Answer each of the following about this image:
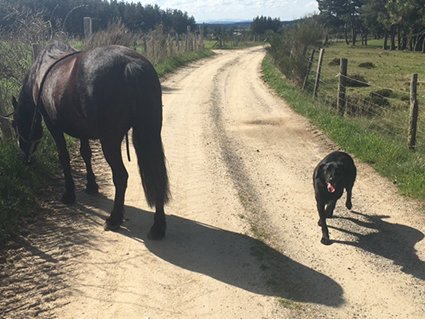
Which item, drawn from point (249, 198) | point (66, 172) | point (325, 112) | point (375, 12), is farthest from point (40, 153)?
point (375, 12)

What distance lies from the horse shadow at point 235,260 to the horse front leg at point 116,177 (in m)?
0.18

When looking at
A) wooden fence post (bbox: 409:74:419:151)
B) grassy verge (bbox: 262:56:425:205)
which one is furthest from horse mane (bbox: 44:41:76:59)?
wooden fence post (bbox: 409:74:419:151)

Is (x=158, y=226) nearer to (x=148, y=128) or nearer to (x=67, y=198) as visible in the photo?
(x=148, y=128)

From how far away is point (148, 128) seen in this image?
4.41 m

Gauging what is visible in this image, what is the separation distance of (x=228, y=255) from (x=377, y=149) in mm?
4462

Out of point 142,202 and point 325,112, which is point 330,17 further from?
point 142,202

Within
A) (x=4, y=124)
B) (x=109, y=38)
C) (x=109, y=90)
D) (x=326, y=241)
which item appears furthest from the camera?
(x=109, y=38)

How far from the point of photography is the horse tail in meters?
4.28

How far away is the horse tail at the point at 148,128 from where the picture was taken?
4.28 m

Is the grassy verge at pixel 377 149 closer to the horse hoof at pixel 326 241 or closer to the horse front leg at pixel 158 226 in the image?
the horse hoof at pixel 326 241

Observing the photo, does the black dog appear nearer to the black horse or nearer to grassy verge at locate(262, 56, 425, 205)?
grassy verge at locate(262, 56, 425, 205)


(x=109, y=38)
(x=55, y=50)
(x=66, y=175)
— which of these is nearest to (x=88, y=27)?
(x=109, y=38)

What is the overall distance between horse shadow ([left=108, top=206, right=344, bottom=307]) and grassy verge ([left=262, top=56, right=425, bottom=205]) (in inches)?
108

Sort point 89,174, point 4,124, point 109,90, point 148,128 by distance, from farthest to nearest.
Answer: point 4,124 → point 89,174 → point 148,128 → point 109,90
